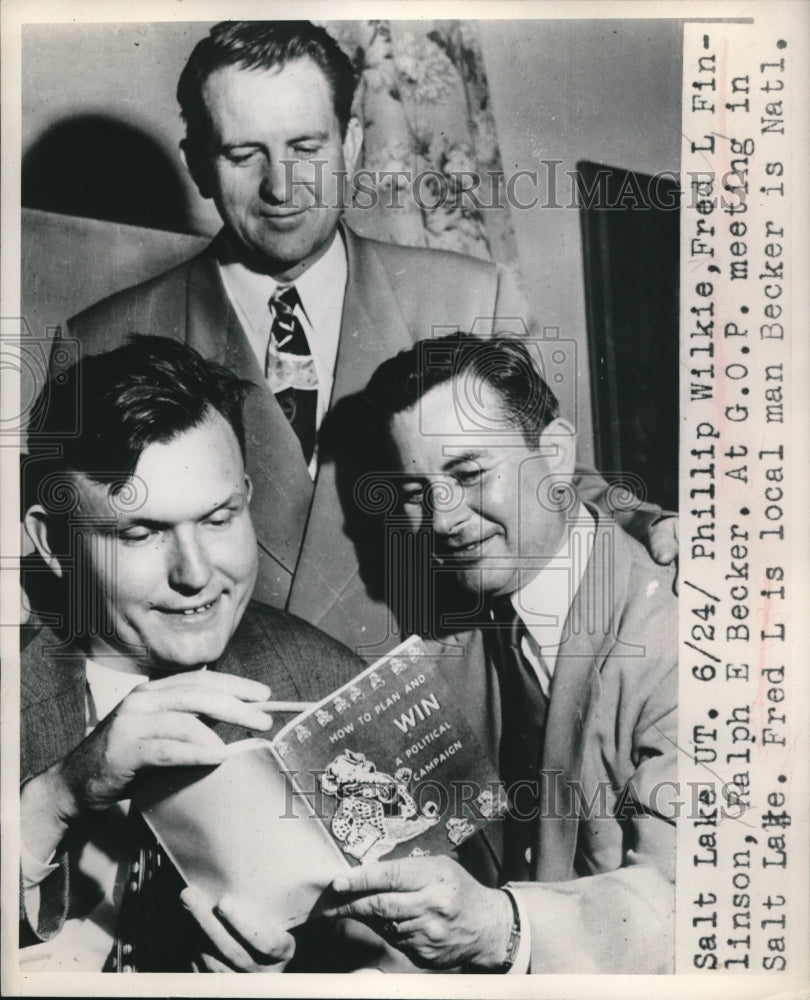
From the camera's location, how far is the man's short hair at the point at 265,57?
2.19 m

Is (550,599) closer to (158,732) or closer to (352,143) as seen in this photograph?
(158,732)

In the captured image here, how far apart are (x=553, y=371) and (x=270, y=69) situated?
921mm

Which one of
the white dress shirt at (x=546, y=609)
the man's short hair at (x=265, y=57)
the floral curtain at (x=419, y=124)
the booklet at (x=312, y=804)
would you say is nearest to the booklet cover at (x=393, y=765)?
the booklet at (x=312, y=804)

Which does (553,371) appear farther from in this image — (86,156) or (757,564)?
(86,156)

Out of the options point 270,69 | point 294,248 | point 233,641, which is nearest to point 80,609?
point 233,641

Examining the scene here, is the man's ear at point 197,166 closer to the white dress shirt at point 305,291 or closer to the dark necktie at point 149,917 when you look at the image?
the white dress shirt at point 305,291

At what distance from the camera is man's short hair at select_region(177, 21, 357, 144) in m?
2.19

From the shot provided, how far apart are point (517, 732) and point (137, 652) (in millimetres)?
856

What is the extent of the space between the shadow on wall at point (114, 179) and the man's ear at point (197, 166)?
0.11 feet

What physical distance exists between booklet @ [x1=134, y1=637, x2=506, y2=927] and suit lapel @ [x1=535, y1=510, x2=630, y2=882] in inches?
6.2

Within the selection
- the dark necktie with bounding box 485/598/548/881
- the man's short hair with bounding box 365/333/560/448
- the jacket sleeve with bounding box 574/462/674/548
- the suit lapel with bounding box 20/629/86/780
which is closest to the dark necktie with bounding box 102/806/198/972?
the suit lapel with bounding box 20/629/86/780

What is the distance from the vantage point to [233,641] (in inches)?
85.3

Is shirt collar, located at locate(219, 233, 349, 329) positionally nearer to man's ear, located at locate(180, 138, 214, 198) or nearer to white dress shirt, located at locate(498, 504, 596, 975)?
man's ear, located at locate(180, 138, 214, 198)

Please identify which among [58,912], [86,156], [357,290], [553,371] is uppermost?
[86,156]
